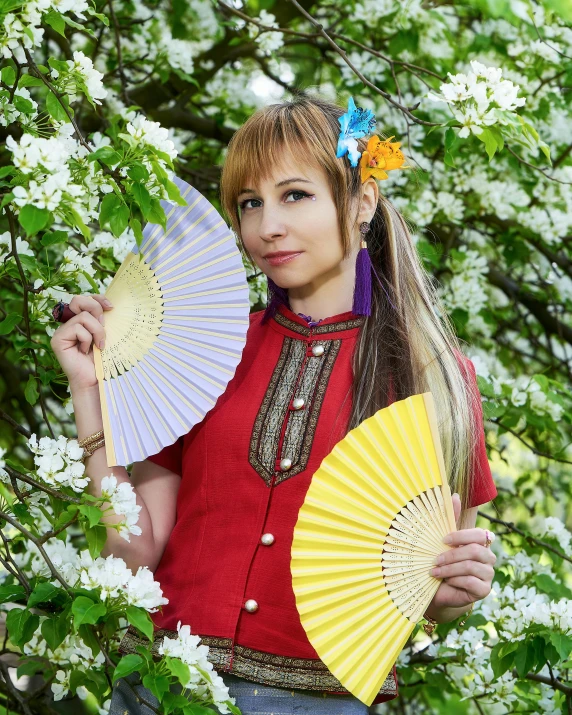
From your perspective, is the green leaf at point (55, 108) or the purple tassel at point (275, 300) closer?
the green leaf at point (55, 108)

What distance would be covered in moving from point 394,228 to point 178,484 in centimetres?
63

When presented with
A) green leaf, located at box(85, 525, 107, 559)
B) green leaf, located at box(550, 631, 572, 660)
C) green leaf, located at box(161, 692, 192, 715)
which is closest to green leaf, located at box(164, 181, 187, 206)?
green leaf, located at box(85, 525, 107, 559)

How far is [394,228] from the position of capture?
202 centimetres

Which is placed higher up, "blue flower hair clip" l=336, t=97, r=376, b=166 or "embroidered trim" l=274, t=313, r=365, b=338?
"blue flower hair clip" l=336, t=97, r=376, b=166

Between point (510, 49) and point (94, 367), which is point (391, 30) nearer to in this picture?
point (510, 49)

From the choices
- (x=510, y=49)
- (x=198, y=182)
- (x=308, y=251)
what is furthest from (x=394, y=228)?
(x=510, y=49)

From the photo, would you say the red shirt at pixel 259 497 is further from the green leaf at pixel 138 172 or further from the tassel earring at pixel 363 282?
the green leaf at pixel 138 172

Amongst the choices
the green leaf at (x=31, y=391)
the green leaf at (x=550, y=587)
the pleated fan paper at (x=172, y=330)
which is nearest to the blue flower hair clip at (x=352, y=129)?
the pleated fan paper at (x=172, y=330)

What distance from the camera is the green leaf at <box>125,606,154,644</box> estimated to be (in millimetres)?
1466

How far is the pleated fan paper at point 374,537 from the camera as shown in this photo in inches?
62.7

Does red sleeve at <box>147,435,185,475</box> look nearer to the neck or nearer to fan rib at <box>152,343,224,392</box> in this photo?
fan rib at <box>152,343,224,392</box>

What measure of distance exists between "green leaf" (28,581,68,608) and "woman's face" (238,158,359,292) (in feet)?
2.08

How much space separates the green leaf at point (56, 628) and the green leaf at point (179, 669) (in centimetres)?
18

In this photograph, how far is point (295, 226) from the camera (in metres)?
1.82
